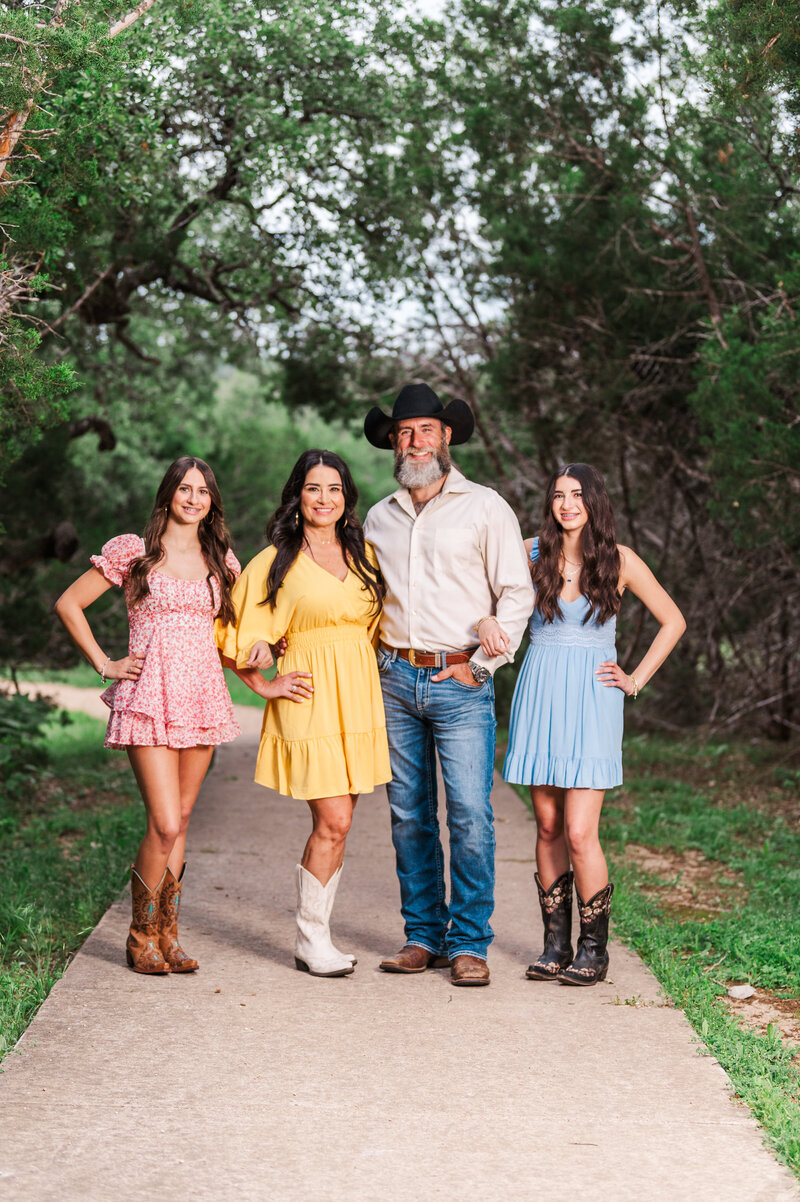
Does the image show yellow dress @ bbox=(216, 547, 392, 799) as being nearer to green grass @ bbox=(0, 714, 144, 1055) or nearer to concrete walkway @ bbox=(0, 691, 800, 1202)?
concrete walkway @ bbox=(0, 691, 800, 1202)

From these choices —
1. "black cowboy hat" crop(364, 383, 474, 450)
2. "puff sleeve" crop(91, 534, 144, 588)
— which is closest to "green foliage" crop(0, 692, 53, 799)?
"puff sleeve" crop(91, 534, 144, 588)

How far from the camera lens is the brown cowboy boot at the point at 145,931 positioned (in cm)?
488

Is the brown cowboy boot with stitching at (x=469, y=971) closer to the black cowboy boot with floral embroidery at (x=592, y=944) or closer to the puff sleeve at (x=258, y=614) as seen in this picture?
the black cowboy boot with floral embroidery at (x=592, y=944)

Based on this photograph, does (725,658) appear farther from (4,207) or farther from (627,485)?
(4,207)

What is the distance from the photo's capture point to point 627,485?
12078 mm

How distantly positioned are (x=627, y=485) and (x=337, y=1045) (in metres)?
8.63

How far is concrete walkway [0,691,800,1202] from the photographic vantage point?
318cm

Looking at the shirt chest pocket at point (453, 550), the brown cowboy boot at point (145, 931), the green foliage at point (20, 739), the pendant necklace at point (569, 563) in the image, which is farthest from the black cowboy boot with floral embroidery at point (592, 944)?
the green foliage at point (20, 739)

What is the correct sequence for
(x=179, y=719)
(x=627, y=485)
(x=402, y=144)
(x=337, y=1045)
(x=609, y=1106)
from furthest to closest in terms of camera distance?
1. (x=627, y=485)
2. (x=402, y=144)
3. (x=179, y=719)
4. (x=337, y=1045)
5. (x=609, y=1106)

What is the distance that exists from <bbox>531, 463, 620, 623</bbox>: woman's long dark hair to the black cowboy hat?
45 centimetres

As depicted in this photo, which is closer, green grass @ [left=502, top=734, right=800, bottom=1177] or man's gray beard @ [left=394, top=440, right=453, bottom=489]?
green grass @ [left=502, top=734, right=800, bottom=1177]

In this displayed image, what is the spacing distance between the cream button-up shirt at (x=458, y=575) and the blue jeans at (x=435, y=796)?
165 mm

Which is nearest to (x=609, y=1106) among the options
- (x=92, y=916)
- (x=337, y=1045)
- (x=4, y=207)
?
(x=337, y=1045)

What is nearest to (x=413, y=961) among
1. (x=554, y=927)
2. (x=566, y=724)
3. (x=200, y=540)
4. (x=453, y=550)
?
(x=554, y=927)
